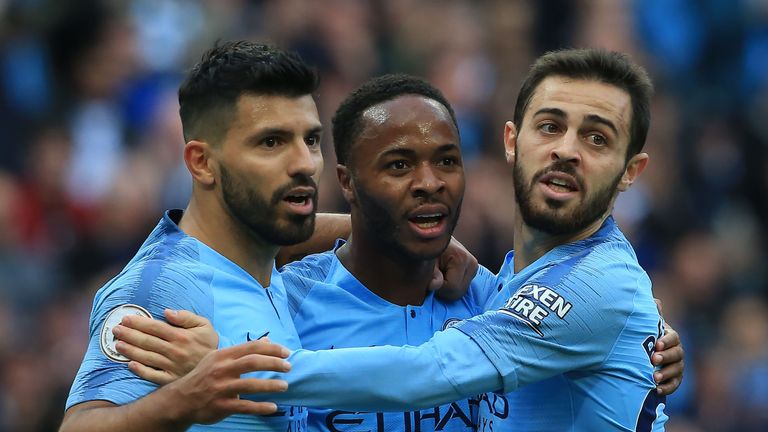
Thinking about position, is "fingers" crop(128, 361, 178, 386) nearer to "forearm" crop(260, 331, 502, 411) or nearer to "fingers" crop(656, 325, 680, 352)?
"forearm" crop(260, 331, 502, 411)

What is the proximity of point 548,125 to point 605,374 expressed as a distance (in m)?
1.08

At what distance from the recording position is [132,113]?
1246cm

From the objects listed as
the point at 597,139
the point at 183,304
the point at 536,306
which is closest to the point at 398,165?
the point at 597,139

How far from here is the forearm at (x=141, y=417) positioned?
502 centimetres

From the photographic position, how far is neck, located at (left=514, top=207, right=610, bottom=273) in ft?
19.6

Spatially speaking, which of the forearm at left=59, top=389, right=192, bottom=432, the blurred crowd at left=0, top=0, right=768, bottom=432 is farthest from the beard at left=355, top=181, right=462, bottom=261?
the blurred crowd at left=0, top=0, right=768, bottom=432

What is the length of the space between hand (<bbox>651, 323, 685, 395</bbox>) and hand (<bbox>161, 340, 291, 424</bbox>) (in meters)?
1.71

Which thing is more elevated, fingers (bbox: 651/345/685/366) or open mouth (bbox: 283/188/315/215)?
open mouth (bbox: 283/188/315/215)

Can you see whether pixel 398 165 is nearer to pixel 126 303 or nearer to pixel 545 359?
pixel 545 359

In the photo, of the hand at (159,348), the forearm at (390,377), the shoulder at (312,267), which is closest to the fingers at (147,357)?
the hand at (159,348)

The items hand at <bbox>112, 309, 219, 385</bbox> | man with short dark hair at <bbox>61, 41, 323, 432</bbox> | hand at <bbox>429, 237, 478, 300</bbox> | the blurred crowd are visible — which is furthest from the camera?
the blurred crowd

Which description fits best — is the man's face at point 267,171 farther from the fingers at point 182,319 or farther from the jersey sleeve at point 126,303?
the fingers at point 182,319

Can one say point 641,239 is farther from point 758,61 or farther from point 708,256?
point 758,61

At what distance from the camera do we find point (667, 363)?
19.4 feet
